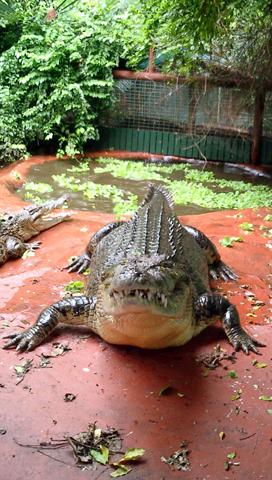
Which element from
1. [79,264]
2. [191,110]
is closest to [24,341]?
[79,264]

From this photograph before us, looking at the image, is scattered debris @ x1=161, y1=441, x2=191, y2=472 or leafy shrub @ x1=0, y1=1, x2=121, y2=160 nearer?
scattered debris @ x1=161, y1=441, x2=191, y2=472

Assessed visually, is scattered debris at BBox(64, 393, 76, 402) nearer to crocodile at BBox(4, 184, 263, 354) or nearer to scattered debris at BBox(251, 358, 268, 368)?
crocodile at BBox(4, 184, 263, 354)

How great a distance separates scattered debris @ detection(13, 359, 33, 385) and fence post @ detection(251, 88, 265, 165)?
9.15 m

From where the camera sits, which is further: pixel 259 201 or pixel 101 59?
pixel 101 59

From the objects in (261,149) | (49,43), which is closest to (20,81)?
(49,43)

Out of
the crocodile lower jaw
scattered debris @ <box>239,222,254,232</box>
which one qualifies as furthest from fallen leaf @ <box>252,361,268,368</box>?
scattered debris @ <box>239,222,254,232</box>

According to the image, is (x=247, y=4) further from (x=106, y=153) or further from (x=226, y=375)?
(x=106, y=153)

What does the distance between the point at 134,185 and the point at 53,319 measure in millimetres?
6707

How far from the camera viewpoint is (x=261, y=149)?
40.4 feet

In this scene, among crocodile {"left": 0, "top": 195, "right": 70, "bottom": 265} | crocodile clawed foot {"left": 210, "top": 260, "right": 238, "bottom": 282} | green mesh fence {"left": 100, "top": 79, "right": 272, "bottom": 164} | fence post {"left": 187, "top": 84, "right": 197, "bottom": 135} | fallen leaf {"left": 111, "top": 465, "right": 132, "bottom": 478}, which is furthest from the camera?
fence post {"left": 187, "top": 84, "right": 197, "bottom": 135}

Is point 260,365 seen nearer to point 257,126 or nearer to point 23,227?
point 23,227

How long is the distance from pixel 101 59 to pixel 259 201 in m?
6.21

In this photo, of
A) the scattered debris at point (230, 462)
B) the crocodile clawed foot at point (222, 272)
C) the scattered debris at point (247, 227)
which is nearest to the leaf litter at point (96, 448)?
the scattered debris at point (230, 462)

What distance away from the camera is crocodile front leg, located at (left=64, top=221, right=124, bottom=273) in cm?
509
